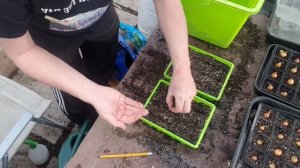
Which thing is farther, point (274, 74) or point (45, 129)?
point (45, 129)

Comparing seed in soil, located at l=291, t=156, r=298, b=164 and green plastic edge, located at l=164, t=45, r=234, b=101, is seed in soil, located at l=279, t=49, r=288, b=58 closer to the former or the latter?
green plastic edge, located at l=164, t=45, r=234, b=101

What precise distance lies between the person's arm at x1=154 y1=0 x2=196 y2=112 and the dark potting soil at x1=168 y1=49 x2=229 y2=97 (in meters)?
0.14

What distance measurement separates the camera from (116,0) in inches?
84.5

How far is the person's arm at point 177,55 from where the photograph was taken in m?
0.96

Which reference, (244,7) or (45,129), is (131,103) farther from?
(45,129)

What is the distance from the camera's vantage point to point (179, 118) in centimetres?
103

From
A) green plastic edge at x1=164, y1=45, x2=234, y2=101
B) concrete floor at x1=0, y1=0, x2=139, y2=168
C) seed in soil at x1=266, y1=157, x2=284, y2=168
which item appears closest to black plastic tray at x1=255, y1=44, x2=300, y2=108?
green plastic edge at x1=164, y1=45, x2=234, y2=101

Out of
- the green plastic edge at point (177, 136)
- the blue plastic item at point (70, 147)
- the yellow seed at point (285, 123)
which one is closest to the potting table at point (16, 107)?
the blue plastic item at point (70, 147)

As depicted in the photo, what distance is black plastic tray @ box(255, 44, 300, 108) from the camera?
3.57 feet

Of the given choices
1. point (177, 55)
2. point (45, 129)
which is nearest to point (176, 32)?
point (177, 55)

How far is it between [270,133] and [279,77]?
0.24 m

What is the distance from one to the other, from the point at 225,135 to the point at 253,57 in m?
0.37

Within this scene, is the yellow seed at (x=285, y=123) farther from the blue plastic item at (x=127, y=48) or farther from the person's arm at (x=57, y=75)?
the blue plastic item at (x=127, y=48)

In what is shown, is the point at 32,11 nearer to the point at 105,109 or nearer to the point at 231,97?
the point at 105,109
